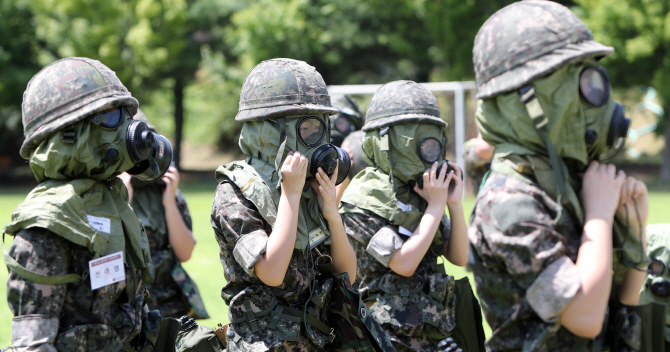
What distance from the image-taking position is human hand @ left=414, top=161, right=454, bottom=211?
425cm

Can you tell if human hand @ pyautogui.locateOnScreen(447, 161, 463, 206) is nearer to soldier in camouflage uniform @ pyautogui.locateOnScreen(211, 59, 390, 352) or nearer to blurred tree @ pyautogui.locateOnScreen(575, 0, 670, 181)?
soldier in camouflage uniform @ pyautogui.locateOnScreen(211, 59, 390, 352)

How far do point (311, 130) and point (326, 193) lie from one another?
365 mm

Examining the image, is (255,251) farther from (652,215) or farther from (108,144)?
(652,215)

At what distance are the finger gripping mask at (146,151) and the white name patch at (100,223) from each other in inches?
13.8

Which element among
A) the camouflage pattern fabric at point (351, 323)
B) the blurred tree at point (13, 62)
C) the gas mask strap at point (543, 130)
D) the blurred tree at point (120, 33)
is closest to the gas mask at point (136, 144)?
the camouflage pattern fabric at point (351, 323)

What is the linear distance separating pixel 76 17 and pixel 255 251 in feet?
79.7

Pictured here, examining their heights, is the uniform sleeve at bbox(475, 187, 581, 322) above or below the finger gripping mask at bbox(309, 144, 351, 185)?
below

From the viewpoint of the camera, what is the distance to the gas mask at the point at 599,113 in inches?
101

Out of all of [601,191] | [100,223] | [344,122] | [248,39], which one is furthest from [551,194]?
[248,39]

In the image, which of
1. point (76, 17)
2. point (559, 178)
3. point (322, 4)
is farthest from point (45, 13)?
point (559, 178)

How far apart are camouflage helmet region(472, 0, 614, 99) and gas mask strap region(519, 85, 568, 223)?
1.9 inches

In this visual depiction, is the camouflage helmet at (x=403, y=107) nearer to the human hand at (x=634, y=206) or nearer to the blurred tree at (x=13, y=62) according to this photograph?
the human hand at (x=634, y=206)

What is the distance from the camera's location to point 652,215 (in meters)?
14.0

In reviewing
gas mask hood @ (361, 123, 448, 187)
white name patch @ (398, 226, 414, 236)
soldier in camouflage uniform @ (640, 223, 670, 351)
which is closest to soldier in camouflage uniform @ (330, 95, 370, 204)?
gas mask hood @ (361, 123, 448, 187)
